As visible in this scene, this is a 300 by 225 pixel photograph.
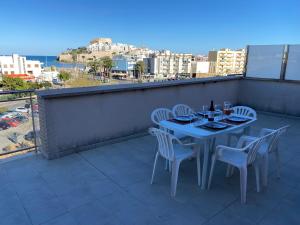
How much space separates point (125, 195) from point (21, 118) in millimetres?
2169

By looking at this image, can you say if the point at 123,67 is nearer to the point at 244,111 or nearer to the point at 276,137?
the point at 244,111

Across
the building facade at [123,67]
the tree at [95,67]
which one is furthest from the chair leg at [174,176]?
the building facade at [123,67]

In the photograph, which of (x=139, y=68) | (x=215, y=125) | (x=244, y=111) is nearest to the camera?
(x=215, y=125)

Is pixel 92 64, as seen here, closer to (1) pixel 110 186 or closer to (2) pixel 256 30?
(2) pixel 256 30

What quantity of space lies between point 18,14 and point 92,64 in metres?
21.4

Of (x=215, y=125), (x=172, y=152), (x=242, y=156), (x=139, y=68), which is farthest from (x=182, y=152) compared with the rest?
(x=139, y=68)

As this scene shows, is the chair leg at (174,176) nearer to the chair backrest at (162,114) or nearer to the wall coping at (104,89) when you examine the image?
the chair backrest at (162,114)

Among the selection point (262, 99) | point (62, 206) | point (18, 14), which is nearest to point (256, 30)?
point (262, 99)

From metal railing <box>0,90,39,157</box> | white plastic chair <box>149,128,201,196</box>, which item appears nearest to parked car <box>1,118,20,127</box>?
metal railing <box>0,90,39,157</box>

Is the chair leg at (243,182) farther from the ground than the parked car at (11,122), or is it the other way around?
the parked car at (11,122)

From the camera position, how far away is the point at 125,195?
2.06 meters

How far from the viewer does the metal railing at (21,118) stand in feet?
8.83

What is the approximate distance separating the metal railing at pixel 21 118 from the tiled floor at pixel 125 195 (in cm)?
32

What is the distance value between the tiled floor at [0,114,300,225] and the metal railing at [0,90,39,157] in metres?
0.32
